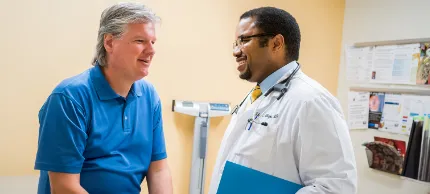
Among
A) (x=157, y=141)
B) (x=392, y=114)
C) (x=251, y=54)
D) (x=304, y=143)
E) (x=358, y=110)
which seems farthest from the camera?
(x=358, y=110)

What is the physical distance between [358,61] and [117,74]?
191 centimetres

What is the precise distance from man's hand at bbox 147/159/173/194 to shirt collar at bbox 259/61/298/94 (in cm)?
47

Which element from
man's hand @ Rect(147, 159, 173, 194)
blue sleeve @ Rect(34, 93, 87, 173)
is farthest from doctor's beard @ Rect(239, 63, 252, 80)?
blue sleeve @ Rect(34, 93, 87, 173)

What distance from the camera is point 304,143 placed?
96 cm

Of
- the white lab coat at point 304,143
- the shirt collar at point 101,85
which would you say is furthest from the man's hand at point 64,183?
the white lab coat at point 304,143

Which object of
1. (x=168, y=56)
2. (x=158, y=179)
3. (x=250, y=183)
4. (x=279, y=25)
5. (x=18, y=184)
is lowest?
(x=18, y=184)

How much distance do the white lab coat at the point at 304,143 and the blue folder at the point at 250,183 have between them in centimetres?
5

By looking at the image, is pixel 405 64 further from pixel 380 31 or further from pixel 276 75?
pixel 276 75

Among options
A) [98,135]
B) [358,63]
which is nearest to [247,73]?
[98,135]

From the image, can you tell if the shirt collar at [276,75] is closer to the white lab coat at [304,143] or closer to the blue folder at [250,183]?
the white lab coat at [304,143]

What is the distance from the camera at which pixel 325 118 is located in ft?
3.17

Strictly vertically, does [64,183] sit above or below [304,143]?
below

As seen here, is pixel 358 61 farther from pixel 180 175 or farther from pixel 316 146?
pixel 316 146

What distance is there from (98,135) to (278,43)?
2.14ft
